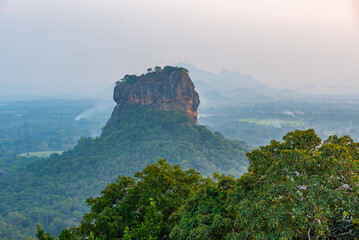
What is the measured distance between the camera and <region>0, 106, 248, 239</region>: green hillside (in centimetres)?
4219

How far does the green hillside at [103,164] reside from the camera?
4219 centimetres

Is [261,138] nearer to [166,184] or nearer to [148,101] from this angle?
[148,101]

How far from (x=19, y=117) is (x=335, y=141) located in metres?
202

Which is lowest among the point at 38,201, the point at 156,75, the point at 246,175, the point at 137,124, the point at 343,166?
the point at 38,201

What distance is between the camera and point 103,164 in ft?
177

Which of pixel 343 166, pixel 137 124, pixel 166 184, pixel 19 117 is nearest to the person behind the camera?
pixel 343 166

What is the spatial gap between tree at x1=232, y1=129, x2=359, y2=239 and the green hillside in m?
38.9

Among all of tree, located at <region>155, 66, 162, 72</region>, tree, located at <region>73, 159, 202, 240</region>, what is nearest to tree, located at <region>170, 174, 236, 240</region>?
tree, located at <region>73, 159, 202, 240</region>

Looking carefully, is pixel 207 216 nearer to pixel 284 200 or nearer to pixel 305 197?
pixel 284 200

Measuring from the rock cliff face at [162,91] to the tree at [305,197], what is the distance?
52.4 m

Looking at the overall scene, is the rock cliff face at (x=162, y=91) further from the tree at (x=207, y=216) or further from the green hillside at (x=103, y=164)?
the tree at (x=207, y=216)

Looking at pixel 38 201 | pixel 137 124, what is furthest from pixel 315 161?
pixel 137 124

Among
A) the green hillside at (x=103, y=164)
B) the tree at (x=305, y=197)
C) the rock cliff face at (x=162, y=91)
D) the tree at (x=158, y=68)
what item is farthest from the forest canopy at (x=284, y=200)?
Result: the tree at (x=158, y=68)

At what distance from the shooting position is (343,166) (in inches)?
279
